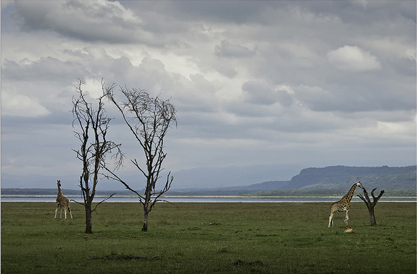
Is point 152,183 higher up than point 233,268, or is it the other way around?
point 152,183

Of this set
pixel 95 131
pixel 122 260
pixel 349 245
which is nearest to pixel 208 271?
pixel 122 260

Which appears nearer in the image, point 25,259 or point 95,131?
point 25,259

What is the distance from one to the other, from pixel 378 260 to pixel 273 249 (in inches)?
254

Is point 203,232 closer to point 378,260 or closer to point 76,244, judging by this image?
point 76,244

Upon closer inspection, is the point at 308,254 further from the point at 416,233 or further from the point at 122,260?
the point at 416,233

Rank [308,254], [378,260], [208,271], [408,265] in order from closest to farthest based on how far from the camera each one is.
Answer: [208,271] < [408,265] < [378,260] < [308,254]

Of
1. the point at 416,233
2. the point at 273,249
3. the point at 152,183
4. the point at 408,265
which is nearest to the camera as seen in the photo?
the point at 408,265

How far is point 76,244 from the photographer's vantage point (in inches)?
1260

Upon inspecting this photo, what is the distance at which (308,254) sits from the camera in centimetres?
2739

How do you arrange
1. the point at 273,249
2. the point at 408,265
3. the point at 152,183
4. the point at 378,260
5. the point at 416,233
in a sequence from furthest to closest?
1. the point at 152,183
2. the point at 416,233
3. the point at 273,249
4. the point at 378,260
5. the point at 408,265

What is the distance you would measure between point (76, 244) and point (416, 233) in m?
24.3

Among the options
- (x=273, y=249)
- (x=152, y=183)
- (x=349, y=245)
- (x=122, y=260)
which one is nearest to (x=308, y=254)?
(x=273, y=249)

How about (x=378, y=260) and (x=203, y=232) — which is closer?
(x=378, y=260)

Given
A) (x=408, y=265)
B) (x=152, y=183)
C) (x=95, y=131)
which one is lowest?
(x=408, y=265)
